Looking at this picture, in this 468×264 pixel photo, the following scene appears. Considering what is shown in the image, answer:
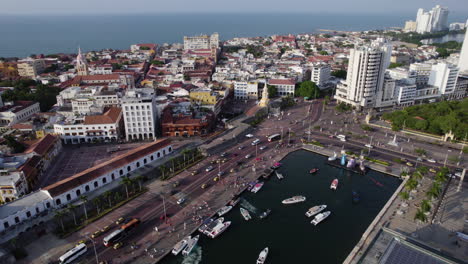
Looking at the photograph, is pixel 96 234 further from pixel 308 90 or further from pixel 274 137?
pixel 308 90

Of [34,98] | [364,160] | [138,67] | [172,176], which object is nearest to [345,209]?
[364,160]

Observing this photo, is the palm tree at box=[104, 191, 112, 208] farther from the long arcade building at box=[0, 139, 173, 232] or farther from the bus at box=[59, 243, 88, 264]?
the bus at box=[59, 243, 88, 264]

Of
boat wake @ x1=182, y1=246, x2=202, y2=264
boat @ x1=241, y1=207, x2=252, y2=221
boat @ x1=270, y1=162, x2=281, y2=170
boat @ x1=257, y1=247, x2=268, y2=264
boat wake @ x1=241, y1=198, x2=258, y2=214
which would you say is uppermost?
boat @ x1=270, y1=162, x2=281, y2=170

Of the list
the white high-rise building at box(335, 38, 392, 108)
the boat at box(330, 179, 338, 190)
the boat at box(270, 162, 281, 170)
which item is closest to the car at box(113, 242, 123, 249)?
the boat at box(270, 162, 281, 170)

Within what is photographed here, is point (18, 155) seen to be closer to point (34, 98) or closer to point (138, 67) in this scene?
point (34, 98)

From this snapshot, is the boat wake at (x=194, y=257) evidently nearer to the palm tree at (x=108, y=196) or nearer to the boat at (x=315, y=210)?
the palm tree at (x=108, y=196)

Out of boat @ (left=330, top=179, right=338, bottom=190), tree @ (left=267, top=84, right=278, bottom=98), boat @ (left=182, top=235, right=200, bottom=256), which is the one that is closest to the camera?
boat @ (left=182, top=235, right=200, bottom=256)
